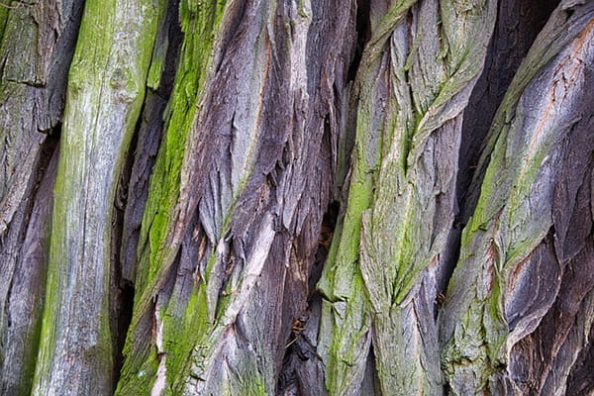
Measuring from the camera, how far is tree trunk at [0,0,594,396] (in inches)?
66.6

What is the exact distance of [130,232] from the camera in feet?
6.15

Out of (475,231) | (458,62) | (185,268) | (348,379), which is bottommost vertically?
(348,379)

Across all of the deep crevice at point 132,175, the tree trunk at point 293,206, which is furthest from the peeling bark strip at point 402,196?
the deep crevice at point 132,175

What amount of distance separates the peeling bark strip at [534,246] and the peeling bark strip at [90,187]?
707mm

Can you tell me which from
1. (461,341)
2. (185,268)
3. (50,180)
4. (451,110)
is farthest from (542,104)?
(50,180)

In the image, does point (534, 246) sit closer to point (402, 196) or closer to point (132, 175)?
point (402, 196)

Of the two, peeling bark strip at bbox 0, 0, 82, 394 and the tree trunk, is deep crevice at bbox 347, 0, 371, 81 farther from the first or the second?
peeling bark strip at bbox 0, 0, 82, 394

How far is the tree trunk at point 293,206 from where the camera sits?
1.69m

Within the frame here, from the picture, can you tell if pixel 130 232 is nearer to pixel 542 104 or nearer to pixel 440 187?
pixel 440 187

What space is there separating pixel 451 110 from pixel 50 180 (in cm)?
88

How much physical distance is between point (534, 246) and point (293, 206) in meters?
0.47

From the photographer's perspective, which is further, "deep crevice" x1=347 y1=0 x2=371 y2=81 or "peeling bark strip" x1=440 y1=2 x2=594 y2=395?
"deep crevice" x1=347 y1=0 x2=371 y2=81

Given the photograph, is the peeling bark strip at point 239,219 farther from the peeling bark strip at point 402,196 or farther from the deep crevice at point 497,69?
the deep crevice at point 497,69

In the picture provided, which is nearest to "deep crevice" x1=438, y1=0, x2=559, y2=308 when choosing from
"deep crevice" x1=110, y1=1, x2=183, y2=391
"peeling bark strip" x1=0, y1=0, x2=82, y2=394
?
"deep crevice" x1=110, y1=1, x2=183, y2=391
